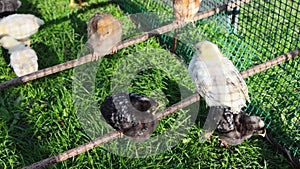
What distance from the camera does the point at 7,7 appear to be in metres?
5.04

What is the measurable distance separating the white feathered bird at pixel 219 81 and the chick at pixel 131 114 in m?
0.45

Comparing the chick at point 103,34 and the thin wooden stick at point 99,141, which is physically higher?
the chick at point 103,34

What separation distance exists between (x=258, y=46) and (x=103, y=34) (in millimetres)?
1765

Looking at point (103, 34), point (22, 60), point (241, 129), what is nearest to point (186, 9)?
point (103, 34)

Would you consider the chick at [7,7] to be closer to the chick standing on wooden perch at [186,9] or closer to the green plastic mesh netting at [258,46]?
the green plastic mesh netting at [258,46]

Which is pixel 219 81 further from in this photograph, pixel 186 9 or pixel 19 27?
pixel 19 27

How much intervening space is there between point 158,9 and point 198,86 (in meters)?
→ 2.18

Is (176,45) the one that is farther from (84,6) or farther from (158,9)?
(84,6)

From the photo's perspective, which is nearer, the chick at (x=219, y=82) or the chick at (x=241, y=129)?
the chick at (x=219, y=82)

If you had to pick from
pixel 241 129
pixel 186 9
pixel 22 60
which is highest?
pixel 186 9

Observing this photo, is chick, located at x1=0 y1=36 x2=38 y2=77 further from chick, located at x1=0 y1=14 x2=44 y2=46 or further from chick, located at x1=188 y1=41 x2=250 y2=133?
chick, located at x1=188 y1=41 x2=250 y2=133

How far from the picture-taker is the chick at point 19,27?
14.7ft

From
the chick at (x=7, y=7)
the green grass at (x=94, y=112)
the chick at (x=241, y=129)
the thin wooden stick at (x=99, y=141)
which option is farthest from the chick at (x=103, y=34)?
the chick at (x=7, y=7)

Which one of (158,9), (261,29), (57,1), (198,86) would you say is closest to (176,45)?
(158,9)
